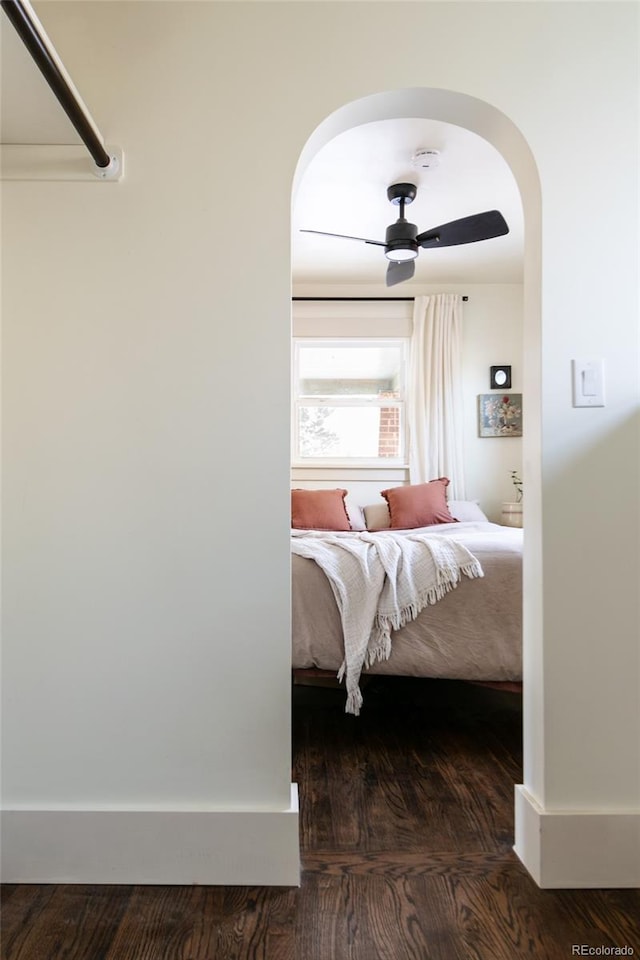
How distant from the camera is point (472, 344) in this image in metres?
5.08

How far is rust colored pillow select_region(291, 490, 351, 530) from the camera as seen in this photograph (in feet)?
13.7

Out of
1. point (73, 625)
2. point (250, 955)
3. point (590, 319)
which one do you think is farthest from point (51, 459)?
point (590, 319)

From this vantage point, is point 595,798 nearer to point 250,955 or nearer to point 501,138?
point 250,955

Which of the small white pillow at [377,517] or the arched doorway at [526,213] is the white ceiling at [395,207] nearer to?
the arched doorway at [526,213]

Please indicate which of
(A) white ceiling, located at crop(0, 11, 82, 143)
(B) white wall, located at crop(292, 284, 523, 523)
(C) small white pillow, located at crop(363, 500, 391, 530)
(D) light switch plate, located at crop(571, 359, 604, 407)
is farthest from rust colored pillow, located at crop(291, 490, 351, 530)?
(A) white ceiling, located at crop(0, 11, 82, 143)

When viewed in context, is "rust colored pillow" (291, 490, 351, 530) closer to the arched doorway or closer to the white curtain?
the white curtain

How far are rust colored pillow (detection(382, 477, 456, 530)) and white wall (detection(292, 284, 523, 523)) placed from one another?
721mm

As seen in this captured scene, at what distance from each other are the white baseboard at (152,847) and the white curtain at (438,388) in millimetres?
3711

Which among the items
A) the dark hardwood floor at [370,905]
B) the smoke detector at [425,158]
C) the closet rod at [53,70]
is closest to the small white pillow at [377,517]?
the smoke detector at [425,158]

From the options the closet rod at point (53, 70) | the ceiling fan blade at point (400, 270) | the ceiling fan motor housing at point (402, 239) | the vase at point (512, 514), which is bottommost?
the vase at point (512, 514)

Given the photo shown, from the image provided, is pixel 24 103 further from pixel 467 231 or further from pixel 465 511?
pixel 465 511

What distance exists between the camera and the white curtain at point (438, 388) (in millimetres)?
4984

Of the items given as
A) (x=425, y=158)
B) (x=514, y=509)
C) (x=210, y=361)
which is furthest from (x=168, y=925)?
(x=514, y=509)

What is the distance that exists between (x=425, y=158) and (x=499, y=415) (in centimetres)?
246
